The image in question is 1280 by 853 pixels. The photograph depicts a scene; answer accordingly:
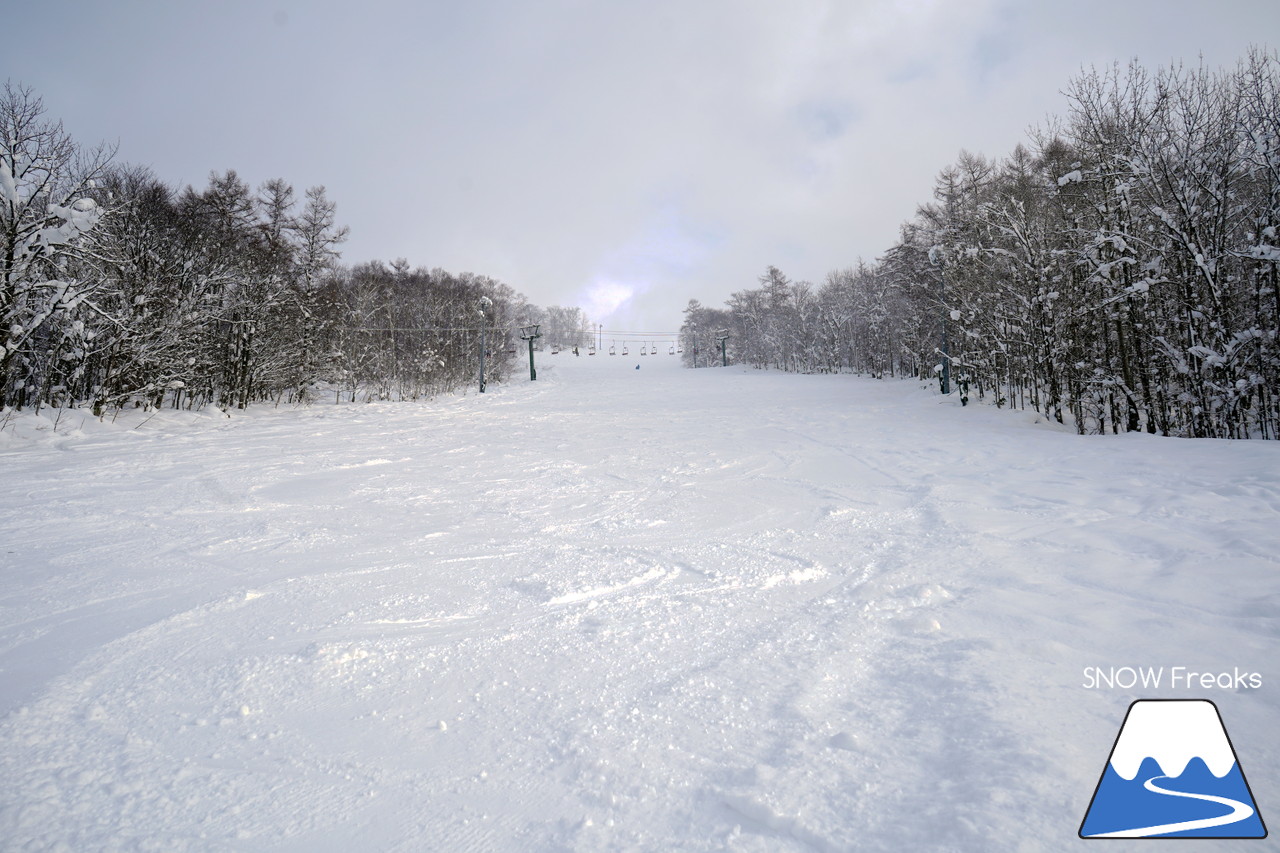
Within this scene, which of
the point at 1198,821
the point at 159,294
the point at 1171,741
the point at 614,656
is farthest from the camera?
the point at 159,294

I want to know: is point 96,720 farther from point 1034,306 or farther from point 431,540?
point 1034,306

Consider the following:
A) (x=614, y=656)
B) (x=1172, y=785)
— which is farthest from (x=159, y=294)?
(x=1172, y=785)

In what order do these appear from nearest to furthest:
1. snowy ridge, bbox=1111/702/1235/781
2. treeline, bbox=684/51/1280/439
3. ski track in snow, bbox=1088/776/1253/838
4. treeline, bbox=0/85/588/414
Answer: ski track in snow, bbox=1088/776/1253/838 < snowy ridge, bbox=1111/702/1235/781 < treeline, bbox=684/51/1280/439 < treeline, bbox=0/85/588/414

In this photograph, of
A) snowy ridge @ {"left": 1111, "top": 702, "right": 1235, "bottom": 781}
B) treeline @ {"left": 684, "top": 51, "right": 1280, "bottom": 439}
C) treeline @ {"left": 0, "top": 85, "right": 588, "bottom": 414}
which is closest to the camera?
snowy ridge @ {"left": 1111, "top": 702, "right": 1235, "bottom": 781}

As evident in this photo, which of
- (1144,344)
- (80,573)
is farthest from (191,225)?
(1144,344)

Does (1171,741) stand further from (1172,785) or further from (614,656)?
(614,656)

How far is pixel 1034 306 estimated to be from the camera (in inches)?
401

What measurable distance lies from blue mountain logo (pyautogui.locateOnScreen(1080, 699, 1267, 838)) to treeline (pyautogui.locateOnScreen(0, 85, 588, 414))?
1254 cm

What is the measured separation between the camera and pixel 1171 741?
1.85 m

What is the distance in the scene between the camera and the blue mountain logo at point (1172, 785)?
1.57 metres

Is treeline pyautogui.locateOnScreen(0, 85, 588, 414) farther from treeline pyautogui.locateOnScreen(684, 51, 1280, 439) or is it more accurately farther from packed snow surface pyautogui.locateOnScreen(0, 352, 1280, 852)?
treeline pyautogui.locateOnScreen(684, 51, 1280, 439)

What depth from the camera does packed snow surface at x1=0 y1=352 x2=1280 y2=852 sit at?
64.5 inches

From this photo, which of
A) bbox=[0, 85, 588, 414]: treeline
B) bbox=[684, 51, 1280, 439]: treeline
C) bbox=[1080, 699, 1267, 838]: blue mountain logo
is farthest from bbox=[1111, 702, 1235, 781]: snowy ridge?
bbox=[0, 85, 588, 414]: treeline

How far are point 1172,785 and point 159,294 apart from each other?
15789 mm
